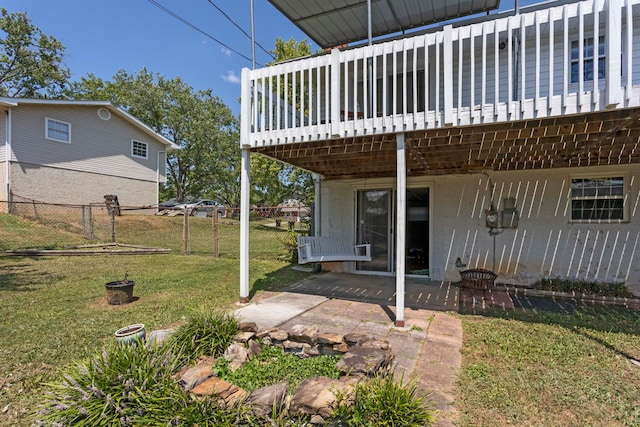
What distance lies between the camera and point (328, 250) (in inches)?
275

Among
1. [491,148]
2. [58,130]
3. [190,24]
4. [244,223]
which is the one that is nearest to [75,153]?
[58,130]

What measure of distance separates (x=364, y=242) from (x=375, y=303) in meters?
2.52

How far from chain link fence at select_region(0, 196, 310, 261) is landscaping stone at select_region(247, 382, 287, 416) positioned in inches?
255

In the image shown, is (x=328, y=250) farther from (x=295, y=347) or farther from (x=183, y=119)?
(x=183, y=119)

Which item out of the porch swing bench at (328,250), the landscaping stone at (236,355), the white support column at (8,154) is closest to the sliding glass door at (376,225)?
the porch swing bench at (328,250)

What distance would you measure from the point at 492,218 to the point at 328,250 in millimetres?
3249

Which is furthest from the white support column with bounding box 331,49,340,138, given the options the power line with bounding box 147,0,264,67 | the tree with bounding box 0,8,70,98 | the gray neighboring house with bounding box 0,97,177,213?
the tree with bounding box 0,8,70,98

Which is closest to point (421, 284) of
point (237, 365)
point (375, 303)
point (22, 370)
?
point (375, 303)

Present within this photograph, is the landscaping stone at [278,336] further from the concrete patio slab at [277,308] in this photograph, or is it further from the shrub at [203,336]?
the concrete patio slab at [277,308]

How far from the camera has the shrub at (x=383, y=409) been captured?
6.52 ft

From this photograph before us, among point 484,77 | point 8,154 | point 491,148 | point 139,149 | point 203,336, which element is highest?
point 139,149

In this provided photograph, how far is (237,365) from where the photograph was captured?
9.13ft

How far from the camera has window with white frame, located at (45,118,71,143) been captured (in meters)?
13.8

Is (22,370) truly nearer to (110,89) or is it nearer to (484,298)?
(484,298)
